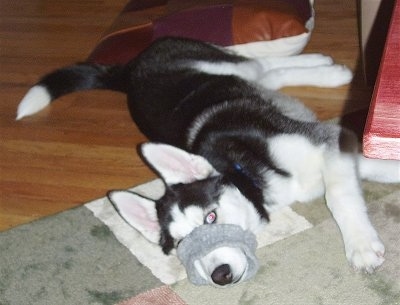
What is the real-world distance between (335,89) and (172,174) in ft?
4.45

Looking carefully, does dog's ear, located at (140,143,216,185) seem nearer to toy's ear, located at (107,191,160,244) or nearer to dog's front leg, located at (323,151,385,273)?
toy's ear, located at (107,191,160,244)

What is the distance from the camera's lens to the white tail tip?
137 inches

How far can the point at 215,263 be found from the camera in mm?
2189

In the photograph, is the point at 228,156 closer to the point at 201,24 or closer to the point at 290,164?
the point at 290,164

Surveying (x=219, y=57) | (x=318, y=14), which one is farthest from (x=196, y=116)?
(x=318, y=14)

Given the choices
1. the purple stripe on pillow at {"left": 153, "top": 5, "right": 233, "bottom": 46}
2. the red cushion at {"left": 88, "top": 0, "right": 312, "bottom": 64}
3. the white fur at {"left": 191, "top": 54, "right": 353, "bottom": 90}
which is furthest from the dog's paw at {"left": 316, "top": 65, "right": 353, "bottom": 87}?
the purple stripe on pillow at {"left": 153, "top": 5, "right": 233, "bottom": 46}

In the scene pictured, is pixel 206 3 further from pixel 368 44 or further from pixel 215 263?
pixel 215 263

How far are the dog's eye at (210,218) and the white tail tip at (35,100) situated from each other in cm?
157

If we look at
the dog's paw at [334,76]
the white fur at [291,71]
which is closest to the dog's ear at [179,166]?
the white fur at [291,71]

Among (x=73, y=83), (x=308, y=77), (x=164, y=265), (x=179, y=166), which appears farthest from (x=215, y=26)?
(x=164, y=265)

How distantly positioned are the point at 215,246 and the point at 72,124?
163 centimetres

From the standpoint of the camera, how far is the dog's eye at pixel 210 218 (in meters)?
2.27

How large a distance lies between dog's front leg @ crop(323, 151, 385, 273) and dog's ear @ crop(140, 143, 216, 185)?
0.45 m

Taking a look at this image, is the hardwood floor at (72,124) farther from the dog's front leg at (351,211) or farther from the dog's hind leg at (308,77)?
the dog's front leg at (351,211)
